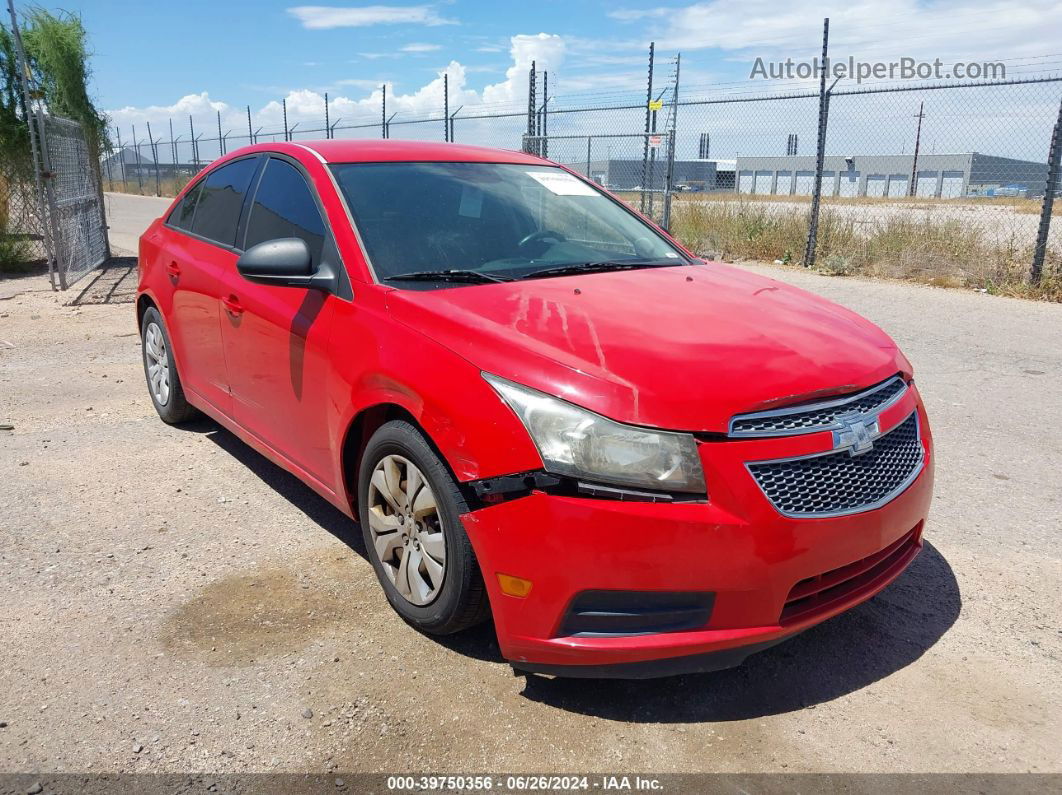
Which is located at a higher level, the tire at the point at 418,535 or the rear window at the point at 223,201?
the rear window at the point at 223,201

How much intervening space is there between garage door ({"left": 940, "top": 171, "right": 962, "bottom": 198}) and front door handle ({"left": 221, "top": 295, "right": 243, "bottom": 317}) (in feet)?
120

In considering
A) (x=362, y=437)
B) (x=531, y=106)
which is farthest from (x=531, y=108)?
(x=362, y=437)

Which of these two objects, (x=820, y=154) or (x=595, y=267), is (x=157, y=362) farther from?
(x=820, y=154)

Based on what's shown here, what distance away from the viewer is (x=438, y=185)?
3658mm

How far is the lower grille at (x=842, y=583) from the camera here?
2385 millimetres

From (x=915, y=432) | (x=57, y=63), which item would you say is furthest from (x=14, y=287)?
(x=915, y=432)

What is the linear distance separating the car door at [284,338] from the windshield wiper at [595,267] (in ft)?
2.64

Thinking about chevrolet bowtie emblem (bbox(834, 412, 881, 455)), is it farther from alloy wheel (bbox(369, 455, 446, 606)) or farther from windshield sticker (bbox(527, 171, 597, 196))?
windshield sticker (bbox(527, 171, 597, 196))

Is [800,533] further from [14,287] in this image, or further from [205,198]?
[14,287]

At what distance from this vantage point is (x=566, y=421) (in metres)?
2.29

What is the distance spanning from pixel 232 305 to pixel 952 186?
136 ft

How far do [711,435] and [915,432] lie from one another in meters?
0.97

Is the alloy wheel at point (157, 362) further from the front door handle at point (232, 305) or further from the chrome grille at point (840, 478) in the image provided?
the chrome grille at point (840, 478)

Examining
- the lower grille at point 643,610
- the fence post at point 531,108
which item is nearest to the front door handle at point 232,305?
the lower grille at point 643,610
